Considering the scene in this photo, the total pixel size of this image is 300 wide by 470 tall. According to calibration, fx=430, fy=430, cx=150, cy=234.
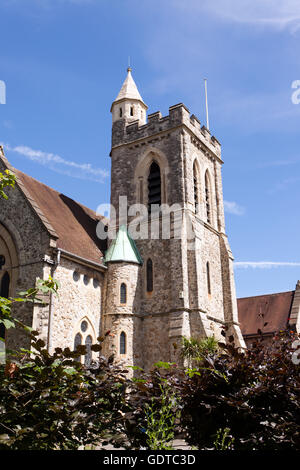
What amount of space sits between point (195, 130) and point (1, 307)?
23.7 metres

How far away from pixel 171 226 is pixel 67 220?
18.8ft

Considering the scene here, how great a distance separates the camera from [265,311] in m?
32.2

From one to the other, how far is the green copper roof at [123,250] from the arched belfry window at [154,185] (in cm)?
239

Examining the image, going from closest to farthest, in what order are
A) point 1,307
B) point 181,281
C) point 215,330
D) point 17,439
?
point 17,439, point 1,307, point 181,281, point 215,330

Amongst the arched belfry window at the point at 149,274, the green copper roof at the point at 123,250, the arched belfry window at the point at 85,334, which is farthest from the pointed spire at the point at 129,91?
the arched belfry window at the point at 85,334

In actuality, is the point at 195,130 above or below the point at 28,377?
above

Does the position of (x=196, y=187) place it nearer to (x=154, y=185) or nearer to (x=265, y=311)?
(x=154, y=185)

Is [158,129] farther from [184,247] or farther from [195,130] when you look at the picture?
[184,247]

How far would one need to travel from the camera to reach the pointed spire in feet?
95.9

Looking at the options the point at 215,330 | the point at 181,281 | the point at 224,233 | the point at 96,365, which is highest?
the point at 224,233

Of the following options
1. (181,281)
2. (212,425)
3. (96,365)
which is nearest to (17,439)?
(96,365)

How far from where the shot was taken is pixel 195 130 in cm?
2727

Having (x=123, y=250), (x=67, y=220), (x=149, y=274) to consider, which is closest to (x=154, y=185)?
(x=123, y=250)

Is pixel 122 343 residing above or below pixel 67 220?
below
